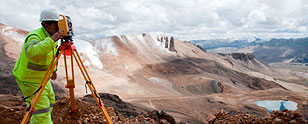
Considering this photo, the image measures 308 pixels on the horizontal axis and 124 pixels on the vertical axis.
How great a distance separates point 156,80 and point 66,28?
34344 millimetres

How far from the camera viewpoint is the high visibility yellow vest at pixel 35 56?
282 centimetres

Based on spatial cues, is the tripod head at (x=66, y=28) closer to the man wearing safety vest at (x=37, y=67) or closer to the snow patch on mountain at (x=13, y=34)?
the man wearing safety vest at (x=37, y=67)

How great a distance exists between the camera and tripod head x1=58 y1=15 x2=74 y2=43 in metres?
2.96

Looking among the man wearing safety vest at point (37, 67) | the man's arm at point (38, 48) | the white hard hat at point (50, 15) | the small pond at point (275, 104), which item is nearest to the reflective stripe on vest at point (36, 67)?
the man wearing safety vest at point (37, 67)

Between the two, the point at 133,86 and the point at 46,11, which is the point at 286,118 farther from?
the point at 133,86

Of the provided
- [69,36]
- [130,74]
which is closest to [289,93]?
[130,74]

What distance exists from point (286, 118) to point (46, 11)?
5.86 metres

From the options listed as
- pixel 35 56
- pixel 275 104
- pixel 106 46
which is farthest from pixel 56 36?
pixel 106 46

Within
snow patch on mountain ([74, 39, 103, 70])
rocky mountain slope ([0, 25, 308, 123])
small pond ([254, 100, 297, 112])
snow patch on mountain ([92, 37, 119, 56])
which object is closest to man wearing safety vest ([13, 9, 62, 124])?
rocky mountain slope ([0, 25, 308, 123])

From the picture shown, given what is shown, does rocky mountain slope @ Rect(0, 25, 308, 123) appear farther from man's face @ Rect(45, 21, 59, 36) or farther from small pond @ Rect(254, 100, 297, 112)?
man's face @ Rect(45, 21, 59, 36)

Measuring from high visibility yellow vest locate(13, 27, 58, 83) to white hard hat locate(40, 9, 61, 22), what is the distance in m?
0.21

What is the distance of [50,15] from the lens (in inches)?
124

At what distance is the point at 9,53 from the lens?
24.9 meters

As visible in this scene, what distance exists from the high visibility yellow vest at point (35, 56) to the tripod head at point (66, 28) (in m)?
0.22
